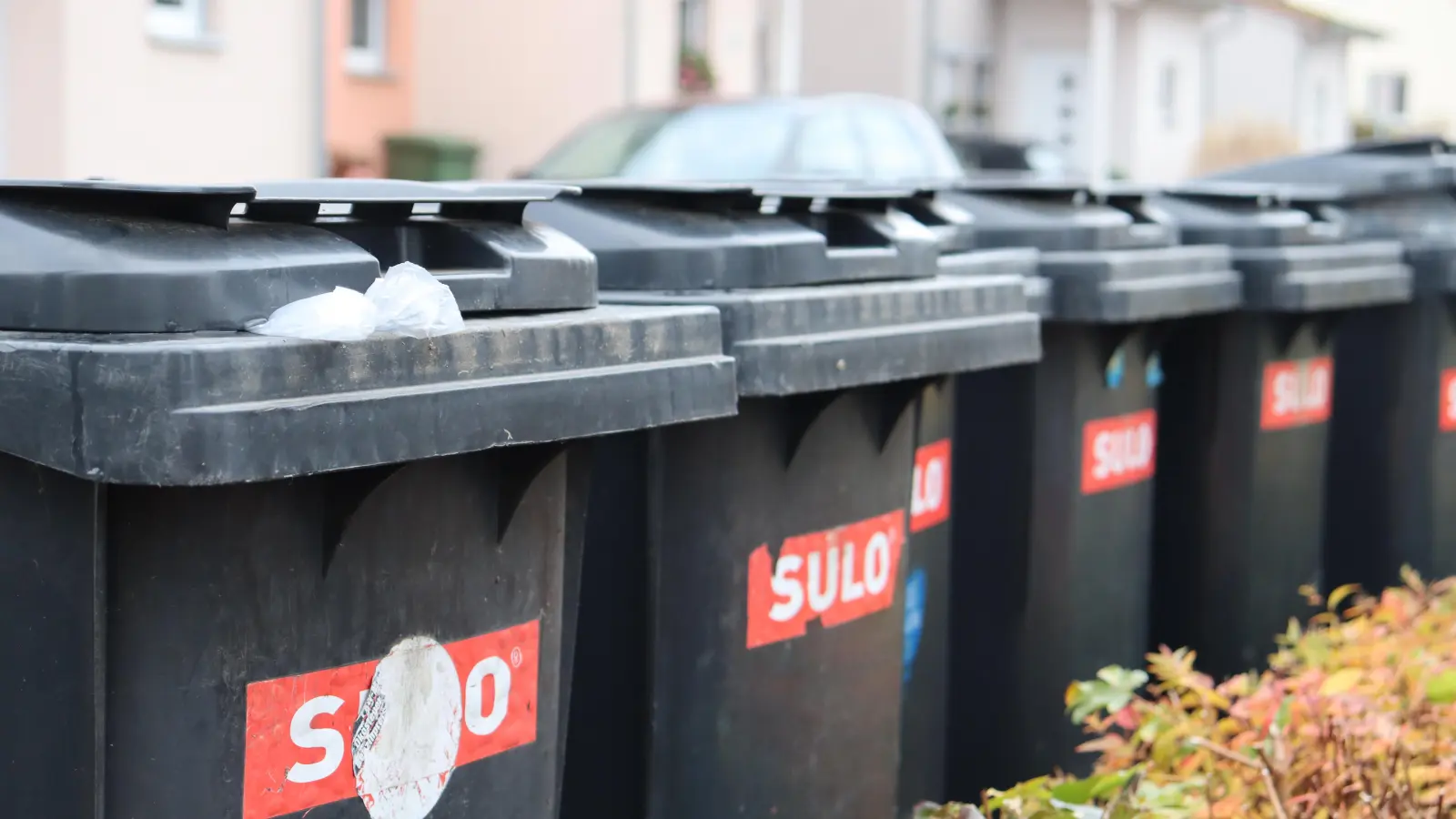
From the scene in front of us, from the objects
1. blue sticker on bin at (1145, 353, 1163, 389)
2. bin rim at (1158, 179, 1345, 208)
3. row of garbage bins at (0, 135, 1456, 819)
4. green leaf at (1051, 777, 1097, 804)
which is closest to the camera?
row of garbage bins at (0, 135, 1456, 819)

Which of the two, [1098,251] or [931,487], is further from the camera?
[1098,251]

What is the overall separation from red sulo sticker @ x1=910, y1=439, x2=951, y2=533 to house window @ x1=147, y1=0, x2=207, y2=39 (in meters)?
9.11

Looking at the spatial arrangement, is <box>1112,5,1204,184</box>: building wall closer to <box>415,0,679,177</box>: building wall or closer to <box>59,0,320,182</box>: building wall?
<box>415,0,679,177</box>: building wall

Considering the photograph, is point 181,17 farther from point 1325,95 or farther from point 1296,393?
point 1325,95

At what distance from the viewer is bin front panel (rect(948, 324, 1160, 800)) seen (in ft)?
12.7

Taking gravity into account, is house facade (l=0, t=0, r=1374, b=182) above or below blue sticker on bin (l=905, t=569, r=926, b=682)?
above

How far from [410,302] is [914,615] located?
5.57 ft

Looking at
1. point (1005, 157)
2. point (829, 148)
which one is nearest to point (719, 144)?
point (829, 148)

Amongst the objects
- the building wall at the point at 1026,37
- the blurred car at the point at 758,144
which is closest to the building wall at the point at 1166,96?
the building wall at the point at 1026,37

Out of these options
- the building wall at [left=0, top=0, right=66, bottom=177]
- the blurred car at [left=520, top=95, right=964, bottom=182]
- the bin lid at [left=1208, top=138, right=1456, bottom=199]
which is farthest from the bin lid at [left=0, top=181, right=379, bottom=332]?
the building wall at [left=0, top=0, right=66, bottom=177]

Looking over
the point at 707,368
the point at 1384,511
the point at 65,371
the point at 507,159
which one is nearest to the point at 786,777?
the point at 707,368

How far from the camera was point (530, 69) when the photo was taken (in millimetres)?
17906

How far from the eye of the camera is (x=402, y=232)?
2.27 metres

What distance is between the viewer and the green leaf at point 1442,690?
344 centimetres
